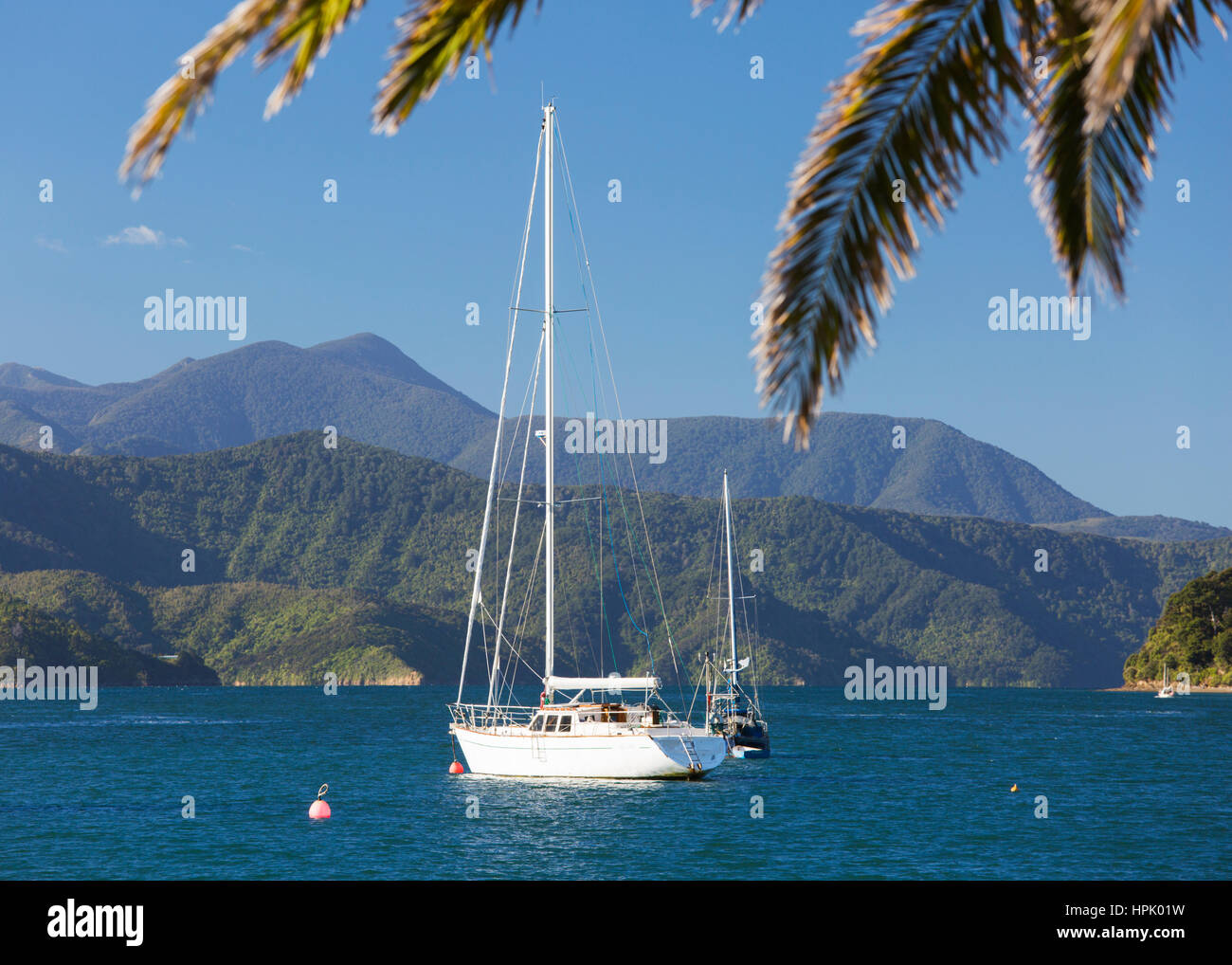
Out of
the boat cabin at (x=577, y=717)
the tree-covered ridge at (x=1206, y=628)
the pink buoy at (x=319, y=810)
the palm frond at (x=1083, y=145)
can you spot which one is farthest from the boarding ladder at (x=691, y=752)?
the tree-covered ridge at (x=1206, y=628)

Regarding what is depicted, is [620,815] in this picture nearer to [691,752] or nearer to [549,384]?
[691,752]

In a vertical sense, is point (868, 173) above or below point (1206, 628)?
above

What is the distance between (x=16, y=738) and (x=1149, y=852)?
294 feet

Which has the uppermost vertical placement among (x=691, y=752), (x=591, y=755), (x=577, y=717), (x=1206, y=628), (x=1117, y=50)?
(x=1117, y=50)

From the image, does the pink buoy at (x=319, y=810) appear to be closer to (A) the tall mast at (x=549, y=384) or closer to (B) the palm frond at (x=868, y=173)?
(A) the tall mast at (x=549, y=384)

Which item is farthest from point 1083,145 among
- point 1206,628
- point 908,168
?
point 1206,628

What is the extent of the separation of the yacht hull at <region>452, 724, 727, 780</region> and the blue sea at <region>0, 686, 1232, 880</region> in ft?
4.57

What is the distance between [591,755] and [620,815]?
2.36 metres

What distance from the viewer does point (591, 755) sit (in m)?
48.9

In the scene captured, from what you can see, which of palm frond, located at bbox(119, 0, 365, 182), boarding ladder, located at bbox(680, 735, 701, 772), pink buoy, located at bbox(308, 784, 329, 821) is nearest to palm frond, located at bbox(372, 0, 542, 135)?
palm frond, located at bbox(119, 0, 365, 182)

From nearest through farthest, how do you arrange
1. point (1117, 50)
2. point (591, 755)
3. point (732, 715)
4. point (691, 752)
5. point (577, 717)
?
point (1117, 50) < point (591, 755) < point (577, 717) < point (691, 752) < point (732, 715)

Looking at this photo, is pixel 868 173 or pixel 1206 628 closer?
pixel 868 173
